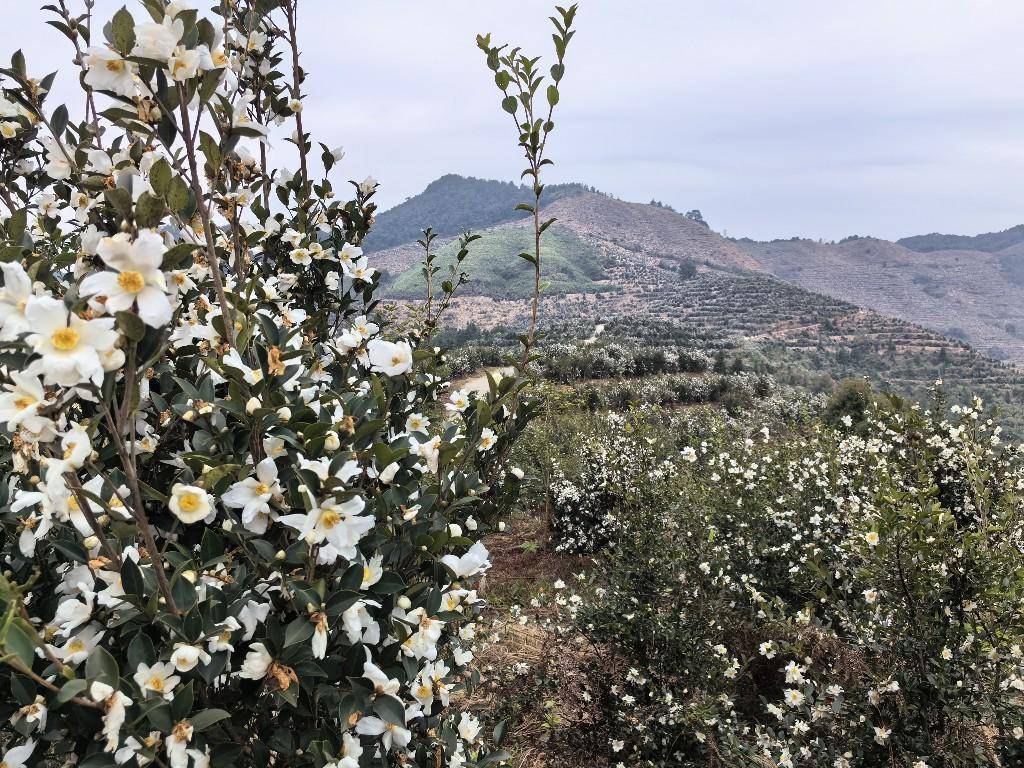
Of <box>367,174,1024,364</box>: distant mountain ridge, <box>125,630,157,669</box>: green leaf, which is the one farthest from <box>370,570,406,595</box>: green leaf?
<box>367,174,1024,364</box>: distant mountain ridge

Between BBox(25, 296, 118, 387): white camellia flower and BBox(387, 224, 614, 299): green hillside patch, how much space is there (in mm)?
67444

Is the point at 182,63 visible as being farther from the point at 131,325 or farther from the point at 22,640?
the point at 22,640

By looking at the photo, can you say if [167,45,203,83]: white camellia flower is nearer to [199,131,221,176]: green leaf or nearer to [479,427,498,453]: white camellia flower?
[199,131,221,176]: green leaf

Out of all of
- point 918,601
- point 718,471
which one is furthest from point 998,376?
point 918,601

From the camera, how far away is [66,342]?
2.52 feet

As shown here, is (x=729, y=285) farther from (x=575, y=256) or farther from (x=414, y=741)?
(x=414, y=741)

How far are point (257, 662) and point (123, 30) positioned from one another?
111cm

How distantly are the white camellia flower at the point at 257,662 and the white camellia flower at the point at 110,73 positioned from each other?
1.03m

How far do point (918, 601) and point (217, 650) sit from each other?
2.65 m

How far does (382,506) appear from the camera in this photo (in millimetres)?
1263

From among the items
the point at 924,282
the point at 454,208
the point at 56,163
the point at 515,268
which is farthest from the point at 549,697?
the point at 454,208

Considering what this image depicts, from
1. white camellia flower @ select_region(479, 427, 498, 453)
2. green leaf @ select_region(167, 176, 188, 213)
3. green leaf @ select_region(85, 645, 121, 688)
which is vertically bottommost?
green leaf @ select_region(85, 645, 121, 688)

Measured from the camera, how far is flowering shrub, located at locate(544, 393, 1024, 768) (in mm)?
2283

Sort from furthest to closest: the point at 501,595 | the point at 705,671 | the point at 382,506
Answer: the point at 501,595 → the point at 705,671 → the point at 382,506
